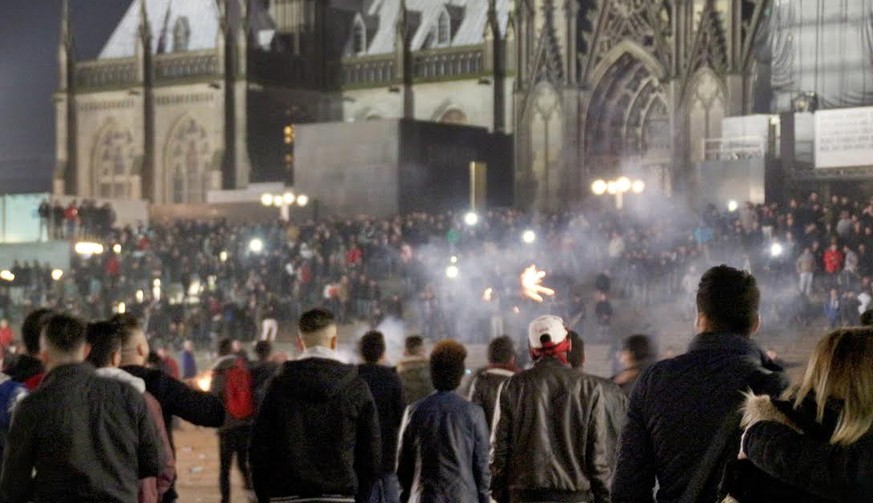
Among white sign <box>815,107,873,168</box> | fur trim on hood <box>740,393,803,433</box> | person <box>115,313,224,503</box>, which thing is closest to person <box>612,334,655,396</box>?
person <box>115,313,224,503</box>

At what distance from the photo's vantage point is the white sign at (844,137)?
115ft

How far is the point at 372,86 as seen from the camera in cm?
5941

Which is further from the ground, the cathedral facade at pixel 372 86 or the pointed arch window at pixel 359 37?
the pointed arch window at pixel 359 37

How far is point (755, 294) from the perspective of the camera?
5219 millimetres

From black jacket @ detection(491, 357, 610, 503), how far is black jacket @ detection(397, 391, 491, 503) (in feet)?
1.82

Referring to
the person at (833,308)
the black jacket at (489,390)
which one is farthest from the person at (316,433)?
the person at (833,308)

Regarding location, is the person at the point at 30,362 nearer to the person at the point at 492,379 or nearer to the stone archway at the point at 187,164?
the person at the point at 492,379

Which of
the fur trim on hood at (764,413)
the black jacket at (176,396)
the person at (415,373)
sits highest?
the fur trim on hood at (764,413)

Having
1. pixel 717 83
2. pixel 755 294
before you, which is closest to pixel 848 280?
pixel 717 83

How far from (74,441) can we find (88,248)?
35455 mm

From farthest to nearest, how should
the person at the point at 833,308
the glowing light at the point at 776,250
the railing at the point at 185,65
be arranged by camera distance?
the railing at the point at 185,65 < the glowing light at the point at 776,250 < the person at the point at 833,308

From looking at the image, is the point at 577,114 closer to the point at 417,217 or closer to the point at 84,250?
the point at 417,217

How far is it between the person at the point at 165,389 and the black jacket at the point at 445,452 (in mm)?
1371

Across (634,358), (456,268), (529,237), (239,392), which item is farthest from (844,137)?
(634,358)
